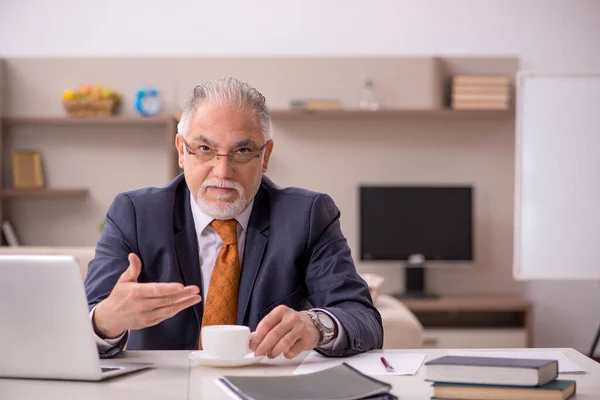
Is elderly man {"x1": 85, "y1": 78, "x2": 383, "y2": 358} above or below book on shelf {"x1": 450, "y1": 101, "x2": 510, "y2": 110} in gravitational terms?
below

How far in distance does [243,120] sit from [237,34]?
11.8ft

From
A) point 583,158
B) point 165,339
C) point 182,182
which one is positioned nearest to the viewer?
point 165,339

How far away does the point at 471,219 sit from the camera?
530cm

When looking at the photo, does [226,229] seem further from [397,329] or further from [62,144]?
[62,144]

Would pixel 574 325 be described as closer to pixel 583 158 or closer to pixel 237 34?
pixel 583 158

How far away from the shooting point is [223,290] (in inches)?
71.4

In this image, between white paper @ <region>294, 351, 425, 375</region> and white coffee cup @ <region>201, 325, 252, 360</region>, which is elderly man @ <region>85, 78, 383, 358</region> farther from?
white coffee cup @ <region>201, 325, 252, 360</region>

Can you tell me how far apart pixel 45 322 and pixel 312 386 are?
435 millimetres

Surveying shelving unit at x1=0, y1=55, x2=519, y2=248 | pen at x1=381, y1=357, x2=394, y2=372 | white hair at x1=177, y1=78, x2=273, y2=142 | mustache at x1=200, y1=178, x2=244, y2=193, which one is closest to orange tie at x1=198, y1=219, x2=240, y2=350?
mustache at x1=200, y1=178, x2=244, y2=193

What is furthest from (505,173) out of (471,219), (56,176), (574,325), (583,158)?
(56,176)

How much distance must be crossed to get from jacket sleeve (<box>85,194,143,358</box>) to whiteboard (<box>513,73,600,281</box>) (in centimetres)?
333

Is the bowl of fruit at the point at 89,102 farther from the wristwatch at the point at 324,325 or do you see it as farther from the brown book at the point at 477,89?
the wristwatch at the point at 324,325

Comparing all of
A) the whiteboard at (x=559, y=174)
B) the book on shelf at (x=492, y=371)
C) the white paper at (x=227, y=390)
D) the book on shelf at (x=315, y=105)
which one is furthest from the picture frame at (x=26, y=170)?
the book on shelf at (x=492, y=371)

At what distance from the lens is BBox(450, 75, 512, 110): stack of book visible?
17.0 ft
